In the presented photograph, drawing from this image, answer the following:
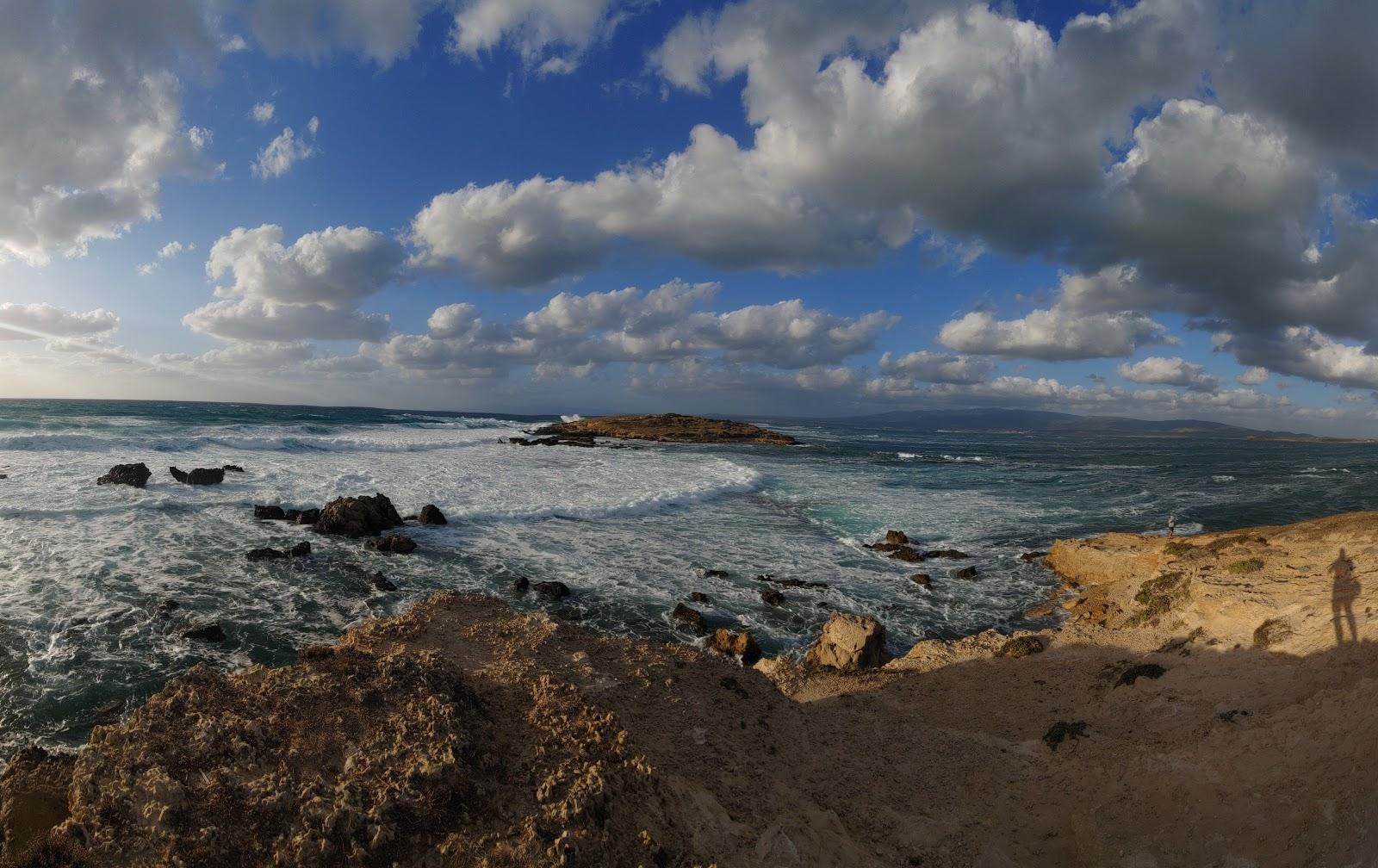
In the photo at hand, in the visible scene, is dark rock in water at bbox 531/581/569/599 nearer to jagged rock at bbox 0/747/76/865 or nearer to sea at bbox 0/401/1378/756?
sea at bbox 0/401/1378/756

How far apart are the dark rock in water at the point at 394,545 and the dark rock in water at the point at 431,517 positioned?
2.74m

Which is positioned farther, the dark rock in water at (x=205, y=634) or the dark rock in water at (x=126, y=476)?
the dark rock in water at (x=126, y=476)

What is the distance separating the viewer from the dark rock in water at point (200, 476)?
24734 mm

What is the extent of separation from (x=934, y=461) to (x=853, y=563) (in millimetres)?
42667

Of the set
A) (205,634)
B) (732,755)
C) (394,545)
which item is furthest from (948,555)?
(205,634)

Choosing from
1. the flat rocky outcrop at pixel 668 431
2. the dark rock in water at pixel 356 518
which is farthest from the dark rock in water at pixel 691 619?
the flat rocky outcrop at pixel 668 431

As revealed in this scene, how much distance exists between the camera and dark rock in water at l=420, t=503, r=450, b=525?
2112 cm

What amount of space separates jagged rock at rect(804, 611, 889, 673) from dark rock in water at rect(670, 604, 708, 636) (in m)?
2.54

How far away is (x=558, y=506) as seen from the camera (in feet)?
83.7

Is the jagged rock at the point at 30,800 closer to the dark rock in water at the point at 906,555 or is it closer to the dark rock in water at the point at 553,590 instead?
the dark rock in water at the point at 553,590

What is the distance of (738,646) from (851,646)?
2228 millimetres

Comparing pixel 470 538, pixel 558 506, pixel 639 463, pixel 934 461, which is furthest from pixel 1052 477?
pixel 470 538

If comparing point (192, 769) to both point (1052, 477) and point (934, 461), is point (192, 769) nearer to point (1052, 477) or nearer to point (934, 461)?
point (1052, 477)

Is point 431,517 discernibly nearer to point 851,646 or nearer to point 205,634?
point 205,634
